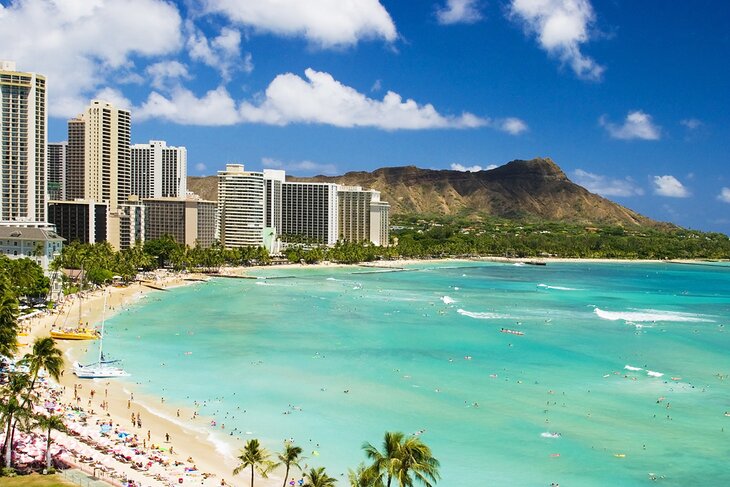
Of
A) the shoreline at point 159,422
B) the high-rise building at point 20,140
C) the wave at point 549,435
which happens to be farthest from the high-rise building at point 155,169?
the wave at point 549,435

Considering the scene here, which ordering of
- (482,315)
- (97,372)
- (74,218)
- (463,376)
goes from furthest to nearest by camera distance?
(74,218)
(482,315)
(463,376)
(97,372)

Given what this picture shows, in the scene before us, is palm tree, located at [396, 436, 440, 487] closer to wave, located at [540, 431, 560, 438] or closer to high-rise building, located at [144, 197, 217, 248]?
wave, located at [540, 431, 560, 438]

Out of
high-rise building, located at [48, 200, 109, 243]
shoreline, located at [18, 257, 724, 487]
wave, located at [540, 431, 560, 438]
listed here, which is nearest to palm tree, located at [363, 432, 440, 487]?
shoreline, located at [18, 257, 724, 487]

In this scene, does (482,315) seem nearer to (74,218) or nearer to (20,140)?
(20,140)

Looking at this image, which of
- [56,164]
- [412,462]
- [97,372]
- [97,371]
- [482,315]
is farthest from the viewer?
[56,164]

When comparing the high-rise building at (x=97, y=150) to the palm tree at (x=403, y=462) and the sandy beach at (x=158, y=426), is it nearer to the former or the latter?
the sandy beach at (x=158, y=426)

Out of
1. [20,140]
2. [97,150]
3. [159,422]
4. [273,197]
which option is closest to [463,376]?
[159,422]
